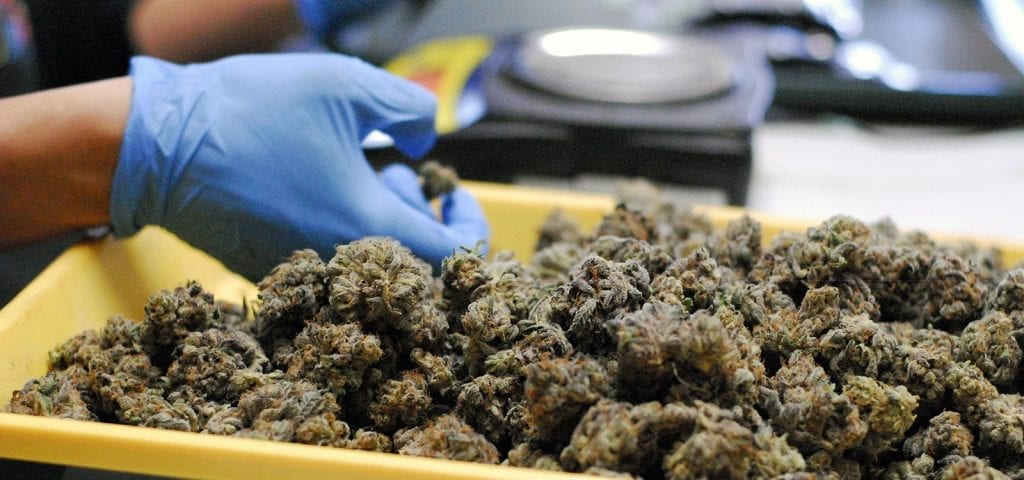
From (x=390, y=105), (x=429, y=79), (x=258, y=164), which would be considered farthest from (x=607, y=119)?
(x=258, y=164)

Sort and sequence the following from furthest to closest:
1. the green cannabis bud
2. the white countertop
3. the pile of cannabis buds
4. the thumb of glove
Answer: the white countertop
the green cannabis bud
the thumb of glove
the pile of cannabis buds

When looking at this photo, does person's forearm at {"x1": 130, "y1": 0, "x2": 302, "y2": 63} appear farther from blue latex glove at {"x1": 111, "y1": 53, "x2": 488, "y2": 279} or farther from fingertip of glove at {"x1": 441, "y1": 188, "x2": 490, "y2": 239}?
fingertip of glove at {"x1": 441, "y1": 188, "x2": 490, "y2": 239}

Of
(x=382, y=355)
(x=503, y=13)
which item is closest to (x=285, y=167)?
(x=382, y=355)

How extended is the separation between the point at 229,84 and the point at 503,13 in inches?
66.0

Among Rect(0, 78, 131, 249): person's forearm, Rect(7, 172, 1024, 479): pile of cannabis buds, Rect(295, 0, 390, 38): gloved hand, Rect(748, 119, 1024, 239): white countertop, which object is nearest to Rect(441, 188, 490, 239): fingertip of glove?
Rect(7, 172, 1024, 479): pile of cannabis buds

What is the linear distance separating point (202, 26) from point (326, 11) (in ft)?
0.79

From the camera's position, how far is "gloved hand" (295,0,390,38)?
158 centimetres

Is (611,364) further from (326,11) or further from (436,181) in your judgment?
(326,11)

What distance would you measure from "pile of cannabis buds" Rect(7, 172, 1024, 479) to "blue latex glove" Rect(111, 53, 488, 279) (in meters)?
0.12

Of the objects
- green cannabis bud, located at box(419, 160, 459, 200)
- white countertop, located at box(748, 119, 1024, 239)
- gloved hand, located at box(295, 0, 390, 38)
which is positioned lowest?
white countertop, located at box(748, 119, 1024, 239)

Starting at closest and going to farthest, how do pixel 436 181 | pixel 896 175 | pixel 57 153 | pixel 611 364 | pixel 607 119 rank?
pixel 611 364 → pixel 57 153 → pixel 436 181 → pixel 607 119 → pixel 896 175

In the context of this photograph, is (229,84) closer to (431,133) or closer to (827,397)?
(431,133)

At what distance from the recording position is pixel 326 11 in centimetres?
160

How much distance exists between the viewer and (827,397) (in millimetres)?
624
